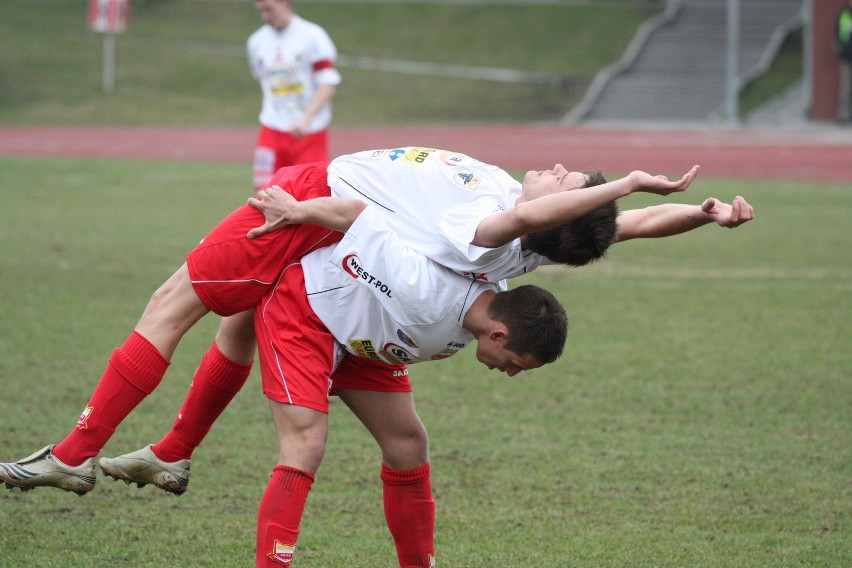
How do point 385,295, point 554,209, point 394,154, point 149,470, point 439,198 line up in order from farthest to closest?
point 149,470 → point 394,154 → point 439,198 → point 385,295 → point 554,209

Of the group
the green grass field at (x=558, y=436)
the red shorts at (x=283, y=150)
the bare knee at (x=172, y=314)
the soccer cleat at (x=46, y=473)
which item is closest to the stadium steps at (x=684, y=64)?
the red shorts at (x=283, y=150)

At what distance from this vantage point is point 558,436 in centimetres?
604

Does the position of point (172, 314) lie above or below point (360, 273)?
below

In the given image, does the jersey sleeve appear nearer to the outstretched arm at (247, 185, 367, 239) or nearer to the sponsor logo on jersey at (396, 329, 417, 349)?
the outstretched arm at (247, 185, 367, 239)

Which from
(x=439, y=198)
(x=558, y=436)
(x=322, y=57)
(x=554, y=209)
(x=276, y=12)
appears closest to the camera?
(x=554, y=209)

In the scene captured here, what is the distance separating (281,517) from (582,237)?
133 cm

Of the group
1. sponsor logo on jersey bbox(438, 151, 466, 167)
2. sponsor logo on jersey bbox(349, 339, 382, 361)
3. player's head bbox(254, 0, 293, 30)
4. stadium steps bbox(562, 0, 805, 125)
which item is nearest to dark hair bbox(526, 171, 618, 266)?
sponsor logo on jersey bbox(438, 151, 466, 167)

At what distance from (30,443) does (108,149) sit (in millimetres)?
19080

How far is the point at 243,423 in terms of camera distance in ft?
20.5

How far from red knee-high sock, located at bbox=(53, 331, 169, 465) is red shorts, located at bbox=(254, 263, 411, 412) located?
1.33 ft

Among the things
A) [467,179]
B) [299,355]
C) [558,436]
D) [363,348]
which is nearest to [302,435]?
[299,355]

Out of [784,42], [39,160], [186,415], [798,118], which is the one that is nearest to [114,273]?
[186,415]

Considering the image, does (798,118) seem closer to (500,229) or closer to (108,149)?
(108,149)

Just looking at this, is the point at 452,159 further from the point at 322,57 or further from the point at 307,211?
the point at 322,57
